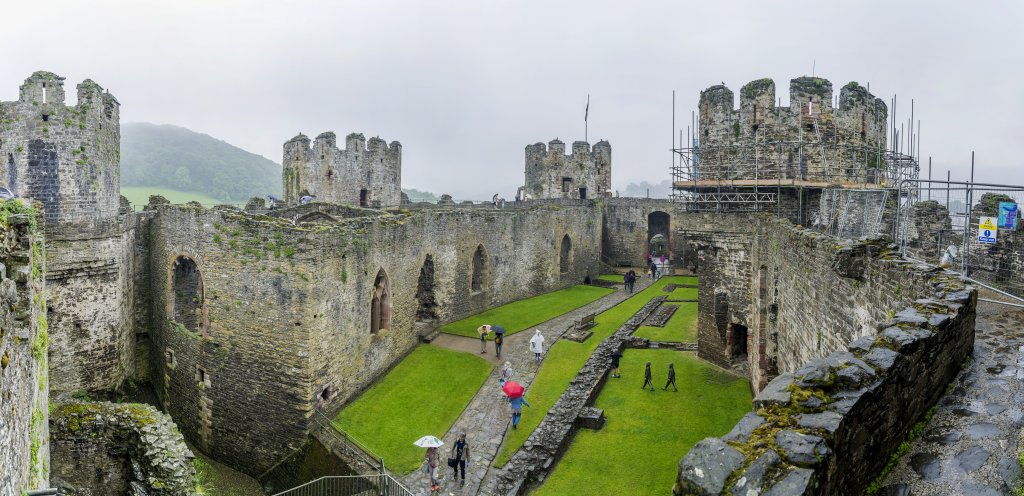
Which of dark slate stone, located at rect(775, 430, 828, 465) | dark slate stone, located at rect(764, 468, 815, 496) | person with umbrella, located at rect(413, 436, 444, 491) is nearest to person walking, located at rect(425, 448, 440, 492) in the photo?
person with umbrella, located at rect(413, 436, 444, 491)

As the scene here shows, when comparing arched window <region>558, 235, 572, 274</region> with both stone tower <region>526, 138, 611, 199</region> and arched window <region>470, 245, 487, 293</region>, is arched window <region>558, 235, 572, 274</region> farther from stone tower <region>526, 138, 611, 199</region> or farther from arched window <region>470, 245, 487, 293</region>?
stone tower <region>526, 138, 611, 199</region>

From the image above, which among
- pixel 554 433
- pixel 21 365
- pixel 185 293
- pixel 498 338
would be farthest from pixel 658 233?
pixel 21 365

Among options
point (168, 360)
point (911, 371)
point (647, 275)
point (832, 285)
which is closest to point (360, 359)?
point (168, 360)

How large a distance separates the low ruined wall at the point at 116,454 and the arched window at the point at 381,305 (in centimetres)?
775

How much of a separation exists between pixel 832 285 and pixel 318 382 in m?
11.4

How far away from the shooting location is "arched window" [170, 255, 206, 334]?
18473 millimetres

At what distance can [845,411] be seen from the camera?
4.21 meters

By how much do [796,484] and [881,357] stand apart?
182cm

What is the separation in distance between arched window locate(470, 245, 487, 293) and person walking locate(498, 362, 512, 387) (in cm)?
827

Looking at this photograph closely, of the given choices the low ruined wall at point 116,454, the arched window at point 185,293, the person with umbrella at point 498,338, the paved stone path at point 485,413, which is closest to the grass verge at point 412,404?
the paved stone path at point 485,413

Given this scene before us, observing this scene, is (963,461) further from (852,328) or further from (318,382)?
(318,382)

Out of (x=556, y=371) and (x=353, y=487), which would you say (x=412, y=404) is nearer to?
(x=353, y=487)

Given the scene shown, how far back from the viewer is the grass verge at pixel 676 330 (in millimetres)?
21484

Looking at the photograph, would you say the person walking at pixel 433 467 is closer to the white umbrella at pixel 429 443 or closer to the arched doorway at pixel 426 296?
the white umbrella at pixel 429 443
